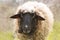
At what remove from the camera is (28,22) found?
8.33 meters

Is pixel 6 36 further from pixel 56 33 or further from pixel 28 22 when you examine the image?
pixel 28 22

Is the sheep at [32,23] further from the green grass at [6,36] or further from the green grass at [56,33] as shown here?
the green grass at [6,36]

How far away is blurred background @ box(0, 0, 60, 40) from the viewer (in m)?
13.9

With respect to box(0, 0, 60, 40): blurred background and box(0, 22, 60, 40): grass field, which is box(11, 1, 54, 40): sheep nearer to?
box(0, 0, 60, 40): blurred background

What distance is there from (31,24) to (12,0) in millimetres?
12344

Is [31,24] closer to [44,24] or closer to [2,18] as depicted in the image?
[44,24]

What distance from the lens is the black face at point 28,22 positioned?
8312 millimetres

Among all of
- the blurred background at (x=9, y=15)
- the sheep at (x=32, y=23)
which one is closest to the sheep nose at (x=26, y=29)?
the sheep at (x=32, y=23)

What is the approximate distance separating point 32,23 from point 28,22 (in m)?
0.19

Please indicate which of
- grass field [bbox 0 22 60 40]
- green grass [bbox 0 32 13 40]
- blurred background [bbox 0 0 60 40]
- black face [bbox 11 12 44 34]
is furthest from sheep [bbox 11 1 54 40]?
green grass [bbox 0 32 13 40]

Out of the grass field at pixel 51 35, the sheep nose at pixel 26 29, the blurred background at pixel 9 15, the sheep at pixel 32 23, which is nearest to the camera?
the sheep nose at pixel 26 29

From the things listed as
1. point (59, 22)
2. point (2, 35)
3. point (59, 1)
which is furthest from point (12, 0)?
point (2, 35)

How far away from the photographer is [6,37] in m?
13.6

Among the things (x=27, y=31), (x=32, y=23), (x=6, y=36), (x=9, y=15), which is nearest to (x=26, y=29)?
(x=27, y=31)
